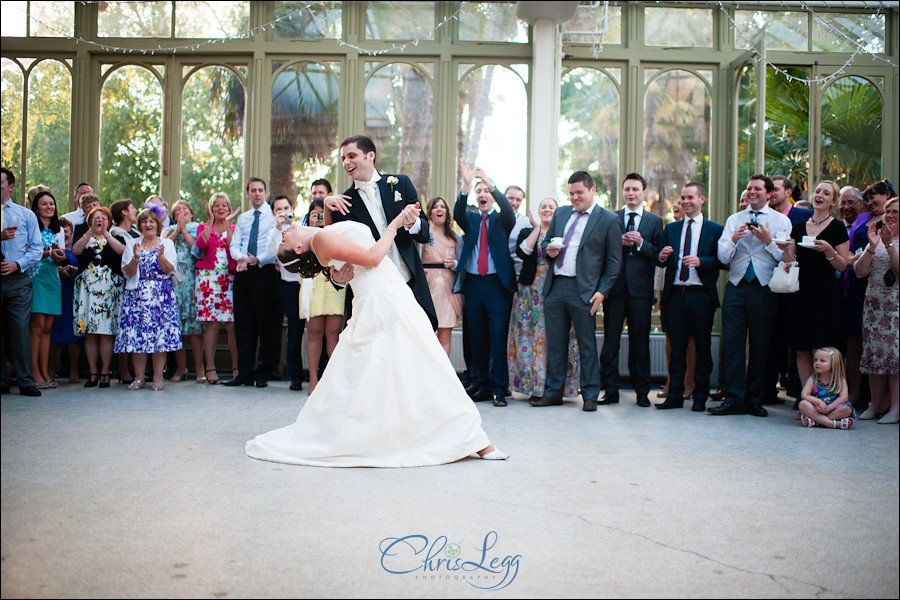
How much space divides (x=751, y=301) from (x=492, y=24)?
15.0 ft

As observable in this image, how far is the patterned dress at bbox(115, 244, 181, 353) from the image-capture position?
741 cm

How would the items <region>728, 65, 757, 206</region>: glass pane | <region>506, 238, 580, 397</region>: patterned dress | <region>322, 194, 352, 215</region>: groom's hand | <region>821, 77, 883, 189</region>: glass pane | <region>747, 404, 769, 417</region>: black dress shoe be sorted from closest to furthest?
<region>322, 194, 352, 215</region>: groom's hand
<region>747, 404, 769, 417</region>: black dress shoe
<region>506, 238, 580, 397</region>: patterned dress
<region>728, 65, 757, 206</region>: glass pane
<region>821, 77, 883, 189</region>: glass pane

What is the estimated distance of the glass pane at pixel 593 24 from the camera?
30.7 ft

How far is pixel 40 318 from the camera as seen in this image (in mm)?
7461

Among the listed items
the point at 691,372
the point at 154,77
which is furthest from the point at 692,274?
the point at 154,77

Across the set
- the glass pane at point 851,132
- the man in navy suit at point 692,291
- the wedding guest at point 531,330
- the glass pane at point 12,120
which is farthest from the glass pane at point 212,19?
the glass pane at point 851,132

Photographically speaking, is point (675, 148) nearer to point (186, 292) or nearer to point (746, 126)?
point (746, 126)

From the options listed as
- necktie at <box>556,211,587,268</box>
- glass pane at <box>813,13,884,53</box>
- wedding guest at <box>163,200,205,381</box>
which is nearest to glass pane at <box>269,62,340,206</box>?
wedding guest at <box>163,200,205,381</box>

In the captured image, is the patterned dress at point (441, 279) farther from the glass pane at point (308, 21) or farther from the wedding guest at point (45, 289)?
the glass pane at point (308, 21)

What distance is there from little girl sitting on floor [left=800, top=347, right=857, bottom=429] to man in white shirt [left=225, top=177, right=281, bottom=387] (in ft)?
15.1

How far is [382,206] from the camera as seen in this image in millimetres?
5625

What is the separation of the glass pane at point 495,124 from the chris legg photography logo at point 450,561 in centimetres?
683

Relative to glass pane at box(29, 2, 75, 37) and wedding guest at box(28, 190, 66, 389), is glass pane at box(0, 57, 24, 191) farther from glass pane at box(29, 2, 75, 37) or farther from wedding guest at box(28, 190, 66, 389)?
wedding guest at box(28, 190, 66, 389)

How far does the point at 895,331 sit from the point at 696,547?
396 cm
